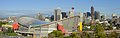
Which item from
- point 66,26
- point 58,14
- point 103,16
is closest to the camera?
point 66,26

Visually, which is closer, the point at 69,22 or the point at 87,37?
the point at 87,37

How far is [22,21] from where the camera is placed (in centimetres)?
3862

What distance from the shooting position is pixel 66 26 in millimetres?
37875

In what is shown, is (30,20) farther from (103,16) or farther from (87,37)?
(103,16)

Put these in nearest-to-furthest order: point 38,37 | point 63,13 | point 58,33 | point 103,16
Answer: point 38,37
point 58,33
point 63,13
point 103,16

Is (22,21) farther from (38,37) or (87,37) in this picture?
(38,37)

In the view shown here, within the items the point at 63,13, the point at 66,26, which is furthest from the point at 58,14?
the point at 66,26

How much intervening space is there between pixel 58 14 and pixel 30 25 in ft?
102

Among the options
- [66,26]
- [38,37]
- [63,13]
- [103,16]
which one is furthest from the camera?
[103,16]

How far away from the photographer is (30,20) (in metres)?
38.3

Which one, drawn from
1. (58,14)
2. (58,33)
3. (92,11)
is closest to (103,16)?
(92,11)

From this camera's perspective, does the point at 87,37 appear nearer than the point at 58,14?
Yes

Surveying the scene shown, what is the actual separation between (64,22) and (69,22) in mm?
734

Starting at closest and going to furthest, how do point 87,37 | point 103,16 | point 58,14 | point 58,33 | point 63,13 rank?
point 87,37 → point 58,33 → point 58,14 → point 63,13 → point 103,16
